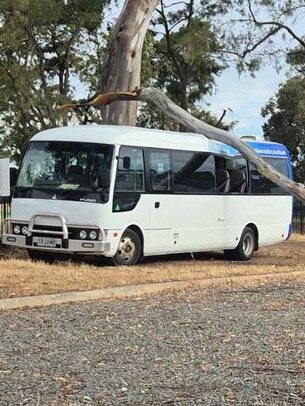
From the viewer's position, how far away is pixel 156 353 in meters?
6.59

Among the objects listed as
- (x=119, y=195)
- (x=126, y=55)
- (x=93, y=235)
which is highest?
(x=126, y=55)

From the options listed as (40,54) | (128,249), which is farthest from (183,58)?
(128,249)

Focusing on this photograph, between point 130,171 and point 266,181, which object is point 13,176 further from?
point 266,181

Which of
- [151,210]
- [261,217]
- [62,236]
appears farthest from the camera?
[261,217]

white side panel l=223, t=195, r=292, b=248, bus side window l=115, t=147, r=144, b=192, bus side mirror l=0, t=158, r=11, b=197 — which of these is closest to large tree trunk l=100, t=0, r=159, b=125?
white side panel l=223, t=195, r=292, b=248

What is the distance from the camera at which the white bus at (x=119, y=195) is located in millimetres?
13930

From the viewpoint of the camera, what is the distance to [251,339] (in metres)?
7.17

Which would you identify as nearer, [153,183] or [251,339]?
[251,339]

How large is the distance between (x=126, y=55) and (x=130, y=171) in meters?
6.12

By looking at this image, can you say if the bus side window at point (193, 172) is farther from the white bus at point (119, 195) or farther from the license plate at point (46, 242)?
the license plate at point (46, 242)

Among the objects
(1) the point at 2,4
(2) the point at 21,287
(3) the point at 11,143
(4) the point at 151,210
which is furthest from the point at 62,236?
(3) the point at 11,143

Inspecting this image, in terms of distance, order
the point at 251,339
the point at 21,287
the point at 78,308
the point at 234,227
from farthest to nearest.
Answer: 1. the point at 234,227
2. the point at 21,287
3. the point at 78,308
4. the point at 251,339

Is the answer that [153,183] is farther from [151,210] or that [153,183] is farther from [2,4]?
[2,4]

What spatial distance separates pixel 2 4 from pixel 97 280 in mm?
25814
